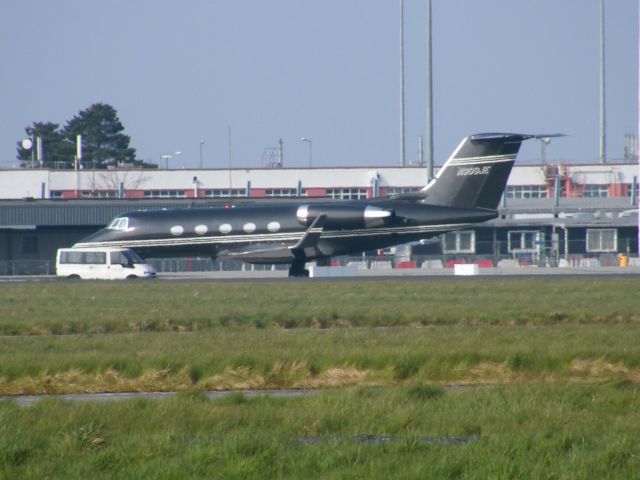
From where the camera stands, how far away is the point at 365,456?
356 inches

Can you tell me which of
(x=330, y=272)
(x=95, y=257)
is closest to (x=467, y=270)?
(x=330, y=272)

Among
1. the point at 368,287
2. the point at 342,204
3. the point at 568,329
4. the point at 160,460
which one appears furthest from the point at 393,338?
the point at 342,204

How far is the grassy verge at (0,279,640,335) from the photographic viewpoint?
23094 mm

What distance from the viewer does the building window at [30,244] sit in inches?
2379

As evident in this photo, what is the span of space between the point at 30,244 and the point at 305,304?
121ft

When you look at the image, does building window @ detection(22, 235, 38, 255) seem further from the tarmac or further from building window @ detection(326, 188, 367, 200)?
building window @ detection(326, 188, 367, 200)

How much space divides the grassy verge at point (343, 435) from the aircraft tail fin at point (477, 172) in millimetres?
29865

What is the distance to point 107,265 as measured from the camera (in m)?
43.4

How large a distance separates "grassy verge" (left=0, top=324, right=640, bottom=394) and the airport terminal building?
4021cm

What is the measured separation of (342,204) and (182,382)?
2888cm

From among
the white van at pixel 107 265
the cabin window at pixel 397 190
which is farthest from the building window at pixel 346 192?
the white van at pixel 107 265

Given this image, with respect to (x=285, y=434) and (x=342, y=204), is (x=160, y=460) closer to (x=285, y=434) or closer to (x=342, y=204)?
(x=285, y=434)

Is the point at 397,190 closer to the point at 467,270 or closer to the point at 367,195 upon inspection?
the point at 367,195

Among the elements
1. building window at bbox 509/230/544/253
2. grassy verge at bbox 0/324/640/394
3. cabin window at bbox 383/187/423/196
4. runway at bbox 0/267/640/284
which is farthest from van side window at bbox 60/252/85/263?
cabin window at bbox 383/187/423/196
